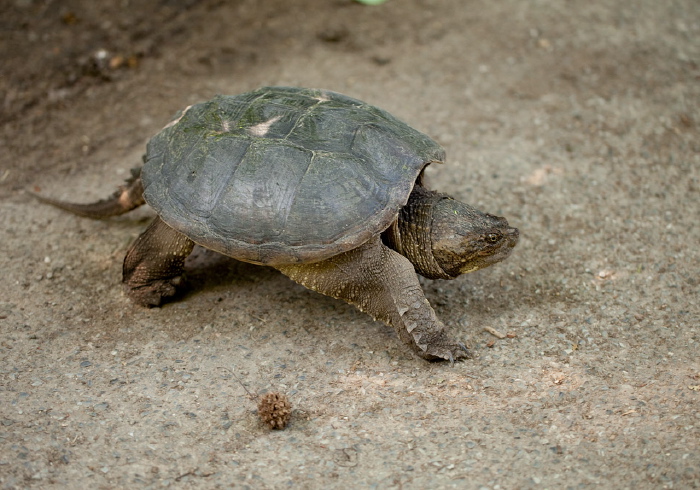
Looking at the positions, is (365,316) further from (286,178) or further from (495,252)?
(286,178)

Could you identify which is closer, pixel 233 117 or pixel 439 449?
pixel 439 449

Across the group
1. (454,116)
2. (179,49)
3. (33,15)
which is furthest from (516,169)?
(33,15)

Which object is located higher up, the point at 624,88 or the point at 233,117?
the point at 233,117

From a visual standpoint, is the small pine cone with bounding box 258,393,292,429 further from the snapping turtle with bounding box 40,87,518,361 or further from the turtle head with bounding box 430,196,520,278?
the turtle head with bounding box 430,196,520,278

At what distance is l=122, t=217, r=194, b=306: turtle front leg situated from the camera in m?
4.38

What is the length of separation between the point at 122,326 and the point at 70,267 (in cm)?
85

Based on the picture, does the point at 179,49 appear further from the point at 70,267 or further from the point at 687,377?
the point at 687,377

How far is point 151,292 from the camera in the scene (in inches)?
179

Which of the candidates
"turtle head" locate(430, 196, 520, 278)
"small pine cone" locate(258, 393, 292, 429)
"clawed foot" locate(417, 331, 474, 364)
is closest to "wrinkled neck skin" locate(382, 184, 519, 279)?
"turtle head" locate(430, 196, 520, 278)

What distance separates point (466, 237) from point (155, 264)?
6.81 ft

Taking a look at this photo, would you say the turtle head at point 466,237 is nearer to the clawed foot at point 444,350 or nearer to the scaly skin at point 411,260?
the scaly skin at point 411,260

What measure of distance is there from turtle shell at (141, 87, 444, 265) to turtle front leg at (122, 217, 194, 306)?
0.88 ft

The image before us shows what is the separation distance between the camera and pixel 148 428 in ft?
11.8

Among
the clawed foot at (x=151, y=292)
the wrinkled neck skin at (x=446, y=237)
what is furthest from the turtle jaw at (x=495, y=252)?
the clawed foot at (x=151, y=292)
